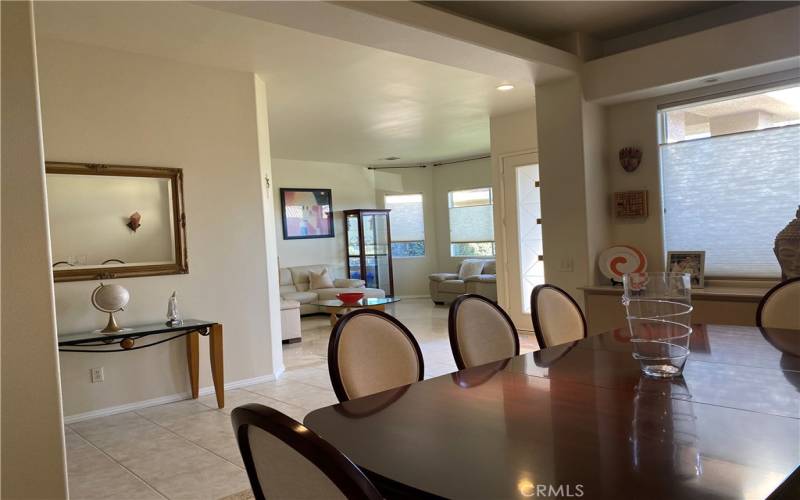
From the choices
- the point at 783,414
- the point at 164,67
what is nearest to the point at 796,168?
the point at 783,414

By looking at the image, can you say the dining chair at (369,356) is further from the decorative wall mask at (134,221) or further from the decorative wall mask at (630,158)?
the decorative wall mask at (630,158)

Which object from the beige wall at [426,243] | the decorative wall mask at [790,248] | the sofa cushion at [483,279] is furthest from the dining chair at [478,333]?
the beige wall at [426,243]

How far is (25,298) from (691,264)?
395cm

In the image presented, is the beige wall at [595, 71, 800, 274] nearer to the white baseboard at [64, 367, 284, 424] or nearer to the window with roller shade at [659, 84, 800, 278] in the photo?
the window with roller shade at [659, 84, 800, 278]

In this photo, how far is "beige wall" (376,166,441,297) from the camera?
10844 millimetres

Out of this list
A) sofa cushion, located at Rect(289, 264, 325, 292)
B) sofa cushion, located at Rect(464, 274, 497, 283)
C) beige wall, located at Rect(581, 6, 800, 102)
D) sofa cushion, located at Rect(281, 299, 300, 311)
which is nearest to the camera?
beige wall, located at Rect(581, 6, 800, 102)

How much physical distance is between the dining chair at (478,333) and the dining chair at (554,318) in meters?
0.22

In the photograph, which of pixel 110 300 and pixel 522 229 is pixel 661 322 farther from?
pixel 522 229

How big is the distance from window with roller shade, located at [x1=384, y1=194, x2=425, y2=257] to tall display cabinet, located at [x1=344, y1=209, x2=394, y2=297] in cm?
77

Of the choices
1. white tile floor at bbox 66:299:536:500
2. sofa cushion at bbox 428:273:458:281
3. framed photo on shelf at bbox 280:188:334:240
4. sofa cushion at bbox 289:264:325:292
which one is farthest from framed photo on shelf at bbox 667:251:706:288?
framed photo on shelf at bbox 280:188:334:240

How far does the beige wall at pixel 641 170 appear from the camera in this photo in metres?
4.17

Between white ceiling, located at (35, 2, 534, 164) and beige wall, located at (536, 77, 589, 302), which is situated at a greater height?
white ceiling, located at (35, 2, 534, 164)

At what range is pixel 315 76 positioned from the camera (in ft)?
15.7

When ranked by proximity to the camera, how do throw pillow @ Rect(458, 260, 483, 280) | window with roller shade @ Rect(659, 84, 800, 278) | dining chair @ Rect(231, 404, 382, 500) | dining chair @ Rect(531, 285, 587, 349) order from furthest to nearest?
throw pillow @ Rect(458, 260, 483, 280), window with roller shade @ Rect(659, 84, 800, 278), dining chair @ Rect(531, 285, 587, 349), dining chair @ Rect(231, 404, 382, 500)
